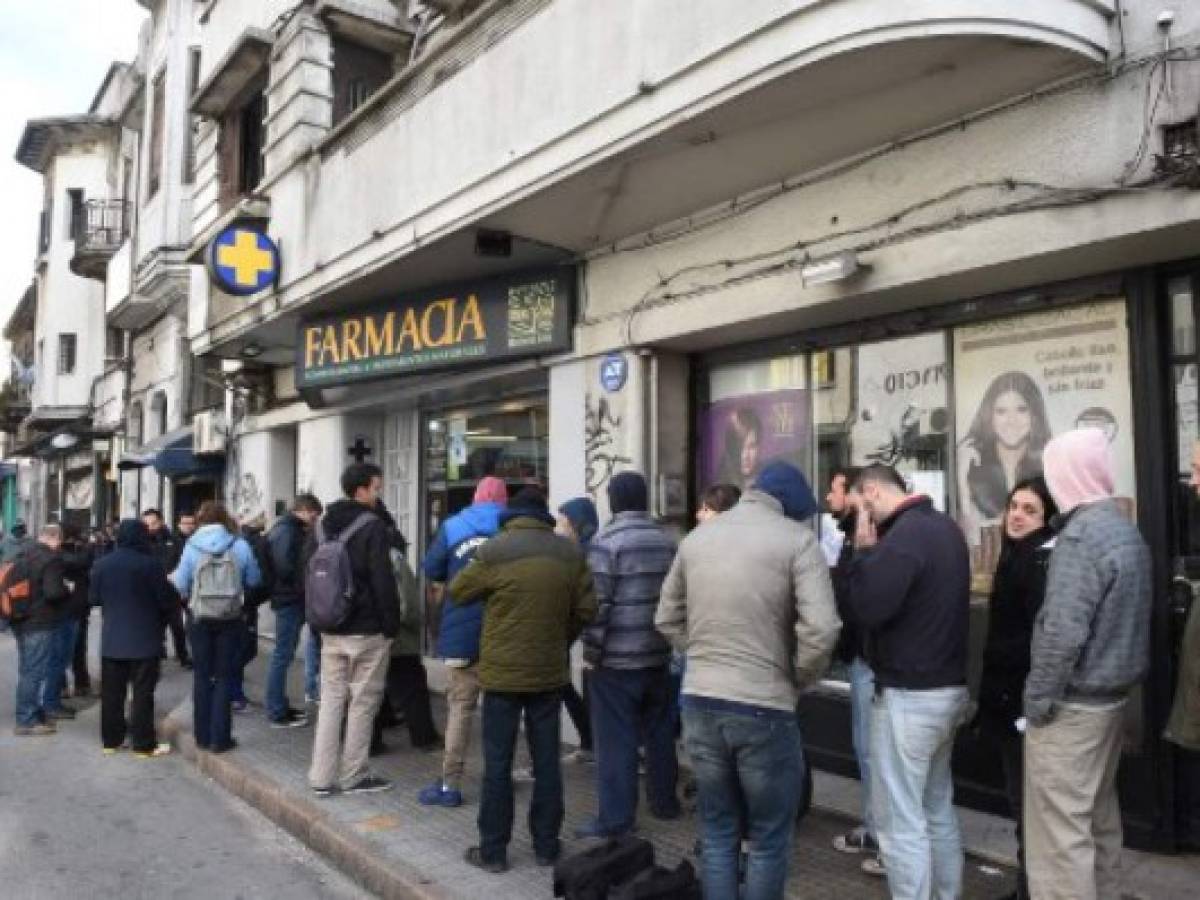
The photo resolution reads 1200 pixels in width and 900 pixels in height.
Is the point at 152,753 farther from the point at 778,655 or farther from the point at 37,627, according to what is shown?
the point at 778,655

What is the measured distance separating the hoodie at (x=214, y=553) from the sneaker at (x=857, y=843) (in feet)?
14.6

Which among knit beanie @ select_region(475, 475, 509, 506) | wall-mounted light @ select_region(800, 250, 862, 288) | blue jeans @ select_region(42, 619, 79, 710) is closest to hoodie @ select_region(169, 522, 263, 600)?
blue jeans @ select_region(42, 619, 79, 710)

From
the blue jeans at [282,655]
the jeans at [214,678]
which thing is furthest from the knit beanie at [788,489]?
the blue jeans at [282,655]

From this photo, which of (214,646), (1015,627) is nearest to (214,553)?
(214,646)

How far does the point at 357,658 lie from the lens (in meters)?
5.87

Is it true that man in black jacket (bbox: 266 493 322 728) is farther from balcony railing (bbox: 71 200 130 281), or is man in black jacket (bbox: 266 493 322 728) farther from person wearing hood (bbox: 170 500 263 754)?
balcony railing (bbox: 71 200 130 281)

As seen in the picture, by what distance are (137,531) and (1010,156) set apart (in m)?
6.26

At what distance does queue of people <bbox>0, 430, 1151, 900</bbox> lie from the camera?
3.48 metres

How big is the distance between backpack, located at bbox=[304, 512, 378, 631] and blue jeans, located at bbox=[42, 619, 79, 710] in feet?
12.0

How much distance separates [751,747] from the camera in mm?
3553

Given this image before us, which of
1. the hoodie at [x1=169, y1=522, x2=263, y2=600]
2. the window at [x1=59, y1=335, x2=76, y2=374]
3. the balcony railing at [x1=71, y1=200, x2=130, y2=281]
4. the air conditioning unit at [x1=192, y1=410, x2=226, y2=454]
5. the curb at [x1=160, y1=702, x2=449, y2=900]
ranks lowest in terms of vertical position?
the curb at [x1=160, y1=702, x2=449, y2=900]

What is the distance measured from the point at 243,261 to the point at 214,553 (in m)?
4.02

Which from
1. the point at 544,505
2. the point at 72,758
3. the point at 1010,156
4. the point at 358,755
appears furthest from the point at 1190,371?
the point at 72,758

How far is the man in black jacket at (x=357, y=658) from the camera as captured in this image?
581cm
